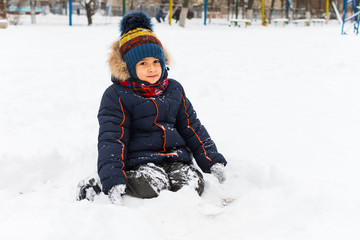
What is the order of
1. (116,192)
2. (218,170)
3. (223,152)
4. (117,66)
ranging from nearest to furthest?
(116,192) → (117,66) → (218,170) → (223,152)

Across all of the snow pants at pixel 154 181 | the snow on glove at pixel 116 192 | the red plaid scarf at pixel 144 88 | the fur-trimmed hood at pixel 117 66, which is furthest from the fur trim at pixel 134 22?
the snow on glove at pixel 116 192

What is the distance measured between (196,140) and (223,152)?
40cm

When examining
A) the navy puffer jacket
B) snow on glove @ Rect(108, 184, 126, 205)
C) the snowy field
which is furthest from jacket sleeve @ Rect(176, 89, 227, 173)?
Result: snow on glove @ Rect(108, 184, 126, 205)

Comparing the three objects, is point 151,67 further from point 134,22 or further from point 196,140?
point 196,140

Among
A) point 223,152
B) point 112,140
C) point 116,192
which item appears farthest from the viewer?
point 223,152

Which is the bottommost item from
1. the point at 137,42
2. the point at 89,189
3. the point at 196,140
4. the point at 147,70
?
the point at 89,189

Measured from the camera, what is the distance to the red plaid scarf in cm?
221

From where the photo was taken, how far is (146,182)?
1.98 m

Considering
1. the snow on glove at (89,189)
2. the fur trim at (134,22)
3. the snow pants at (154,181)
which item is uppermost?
the fur trim at (134,22)

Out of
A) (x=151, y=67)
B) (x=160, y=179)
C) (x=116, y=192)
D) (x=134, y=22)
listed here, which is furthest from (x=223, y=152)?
(x=134, y=22)

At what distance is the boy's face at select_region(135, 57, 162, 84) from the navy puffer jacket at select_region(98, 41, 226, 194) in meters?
0.11

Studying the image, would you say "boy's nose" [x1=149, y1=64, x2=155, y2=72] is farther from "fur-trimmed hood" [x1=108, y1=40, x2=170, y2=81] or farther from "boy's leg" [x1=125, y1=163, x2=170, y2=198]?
"boy's leg" [x1=125, y1=163, x2=170, y2=198]

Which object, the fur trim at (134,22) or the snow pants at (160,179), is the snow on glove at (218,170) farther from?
the fur trim at (134,22)

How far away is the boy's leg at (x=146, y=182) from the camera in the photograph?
1964 mm
